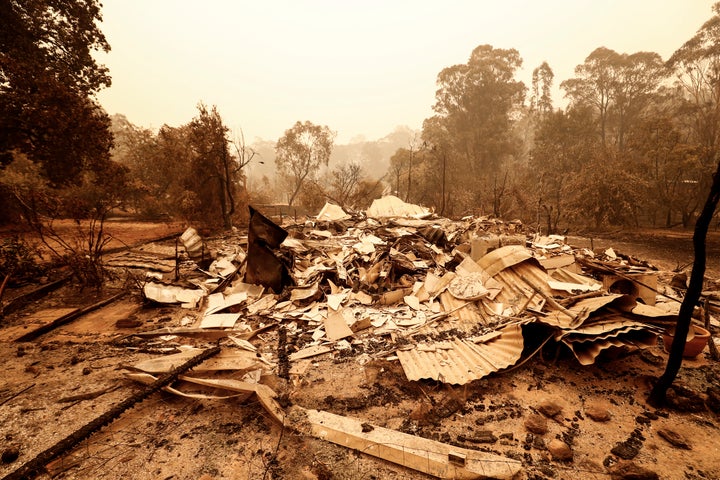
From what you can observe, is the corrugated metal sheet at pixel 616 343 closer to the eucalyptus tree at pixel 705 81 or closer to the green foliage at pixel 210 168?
the green foliage at pixel 210 168

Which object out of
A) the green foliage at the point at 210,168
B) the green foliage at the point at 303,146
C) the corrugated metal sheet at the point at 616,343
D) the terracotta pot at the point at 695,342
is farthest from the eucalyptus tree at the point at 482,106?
the corrugated metal sheet at the point at 616,343

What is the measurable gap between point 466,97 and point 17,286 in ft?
114

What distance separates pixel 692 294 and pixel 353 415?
3059 millimetres

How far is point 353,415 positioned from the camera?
2.71 metres

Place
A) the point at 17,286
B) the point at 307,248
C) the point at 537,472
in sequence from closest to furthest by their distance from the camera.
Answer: the point at 537,472, the point at 17,286, the point at 307,248

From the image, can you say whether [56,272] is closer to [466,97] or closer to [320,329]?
[320,329]

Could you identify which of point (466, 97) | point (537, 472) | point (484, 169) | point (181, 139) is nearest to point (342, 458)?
point (537, 472)

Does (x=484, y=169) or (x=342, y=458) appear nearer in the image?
(x=342, y=458)

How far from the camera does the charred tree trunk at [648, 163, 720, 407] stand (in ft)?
7.09

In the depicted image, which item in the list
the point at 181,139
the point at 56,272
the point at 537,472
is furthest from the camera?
the point at 181,139

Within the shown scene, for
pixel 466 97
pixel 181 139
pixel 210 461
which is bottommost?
pixel 210 461

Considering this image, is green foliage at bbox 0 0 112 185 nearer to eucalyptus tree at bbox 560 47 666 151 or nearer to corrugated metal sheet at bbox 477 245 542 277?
corrugated metal sheet at bbox 477 245 542 277

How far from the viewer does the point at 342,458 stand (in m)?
2.25

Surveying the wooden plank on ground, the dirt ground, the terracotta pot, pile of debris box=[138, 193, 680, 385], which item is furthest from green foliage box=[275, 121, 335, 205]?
the terracotta pot
